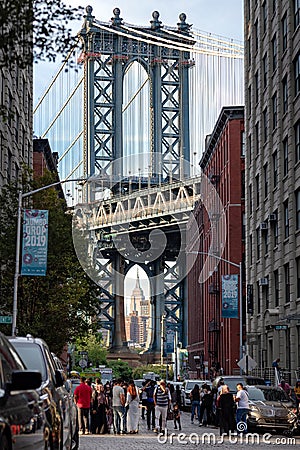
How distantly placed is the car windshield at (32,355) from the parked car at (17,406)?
9.51 feet

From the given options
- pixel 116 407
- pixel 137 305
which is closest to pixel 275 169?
pixel 116 407

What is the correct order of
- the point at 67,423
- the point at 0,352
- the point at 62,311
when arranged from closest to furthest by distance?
the point at 0,352
the point at 67,423
the point at 62,311

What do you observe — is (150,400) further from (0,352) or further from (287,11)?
(0,352)

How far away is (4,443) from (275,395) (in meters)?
24.0

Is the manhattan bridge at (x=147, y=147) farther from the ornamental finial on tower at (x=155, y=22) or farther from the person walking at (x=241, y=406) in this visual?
the person walking at (x=241, y=406)

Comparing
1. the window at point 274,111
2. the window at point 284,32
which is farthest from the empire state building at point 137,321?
the window at point 284,32

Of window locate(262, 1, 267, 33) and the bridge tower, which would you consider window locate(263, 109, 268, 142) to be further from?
the bridge tower

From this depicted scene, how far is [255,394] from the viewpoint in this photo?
30500mm

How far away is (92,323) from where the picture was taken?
44.2 metres

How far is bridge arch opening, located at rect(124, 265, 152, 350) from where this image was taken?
2574 inches

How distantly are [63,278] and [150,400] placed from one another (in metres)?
8.00

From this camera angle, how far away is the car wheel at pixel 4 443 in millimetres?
7206

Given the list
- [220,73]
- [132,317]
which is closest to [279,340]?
[220,73]

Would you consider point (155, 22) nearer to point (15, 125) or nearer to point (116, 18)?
point (116, 18)
